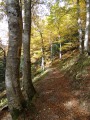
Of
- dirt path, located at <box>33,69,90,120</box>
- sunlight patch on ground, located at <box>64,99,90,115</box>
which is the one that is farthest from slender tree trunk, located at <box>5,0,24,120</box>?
sunlight patch on ground, located at <box>64,99,90,115</box>

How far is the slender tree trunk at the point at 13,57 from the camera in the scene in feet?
19.0

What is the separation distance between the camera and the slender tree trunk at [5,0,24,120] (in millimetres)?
5785

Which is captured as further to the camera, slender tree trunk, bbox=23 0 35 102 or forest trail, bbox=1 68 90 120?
slender tree trunk, bbox=23 0 35 102

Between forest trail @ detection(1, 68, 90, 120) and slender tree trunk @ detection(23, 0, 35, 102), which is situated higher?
slender tree trunk @ detection(23, 0, 35, 102)

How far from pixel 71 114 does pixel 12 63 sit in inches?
108

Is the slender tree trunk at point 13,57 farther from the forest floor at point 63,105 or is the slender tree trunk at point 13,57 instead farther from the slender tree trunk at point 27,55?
the slender tree trunk at point 27,55

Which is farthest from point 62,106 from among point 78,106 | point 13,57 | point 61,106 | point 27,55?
point 27,55

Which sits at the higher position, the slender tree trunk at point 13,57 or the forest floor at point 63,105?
the slender tree trunk at point 13,57

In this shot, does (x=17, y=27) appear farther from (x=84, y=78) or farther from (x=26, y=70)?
(x=84, y=78)

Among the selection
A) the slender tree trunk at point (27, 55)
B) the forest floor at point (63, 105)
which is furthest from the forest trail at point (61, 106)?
the slender tree trunk at point (27, 55)

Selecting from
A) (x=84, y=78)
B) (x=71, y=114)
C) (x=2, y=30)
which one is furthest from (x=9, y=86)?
(x=2, y=30)

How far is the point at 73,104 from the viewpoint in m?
6.70

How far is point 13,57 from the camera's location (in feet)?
19.4

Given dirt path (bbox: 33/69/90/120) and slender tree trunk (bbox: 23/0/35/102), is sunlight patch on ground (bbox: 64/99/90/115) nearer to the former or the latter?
dirt path (bbox: 33/69/90/120)
